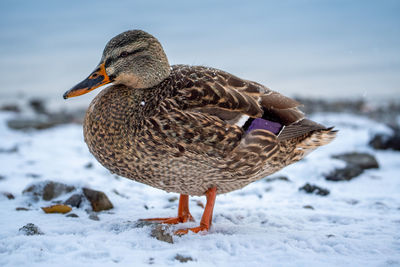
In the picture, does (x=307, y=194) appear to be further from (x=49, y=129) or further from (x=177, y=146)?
(x=49, y=129)

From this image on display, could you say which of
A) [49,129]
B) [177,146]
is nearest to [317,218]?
[177,146]

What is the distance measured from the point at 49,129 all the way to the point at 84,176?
14.9 ft

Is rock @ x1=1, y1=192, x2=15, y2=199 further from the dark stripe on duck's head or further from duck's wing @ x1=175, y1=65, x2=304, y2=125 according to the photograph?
the dark stripe on duck's head

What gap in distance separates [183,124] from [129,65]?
805 millimetres

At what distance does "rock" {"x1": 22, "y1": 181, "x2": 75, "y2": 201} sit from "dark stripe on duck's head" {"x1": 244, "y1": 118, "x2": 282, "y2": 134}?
6.75 feet

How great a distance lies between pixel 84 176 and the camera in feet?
17.0

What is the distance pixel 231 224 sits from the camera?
352 centimetres

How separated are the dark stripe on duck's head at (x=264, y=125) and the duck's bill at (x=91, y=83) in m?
1.27

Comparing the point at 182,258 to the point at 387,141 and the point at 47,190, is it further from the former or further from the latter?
the point at 387,141

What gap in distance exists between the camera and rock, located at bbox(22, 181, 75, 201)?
3926 millimetres

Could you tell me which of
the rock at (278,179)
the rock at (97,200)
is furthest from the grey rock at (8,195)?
the rock at (278,179)

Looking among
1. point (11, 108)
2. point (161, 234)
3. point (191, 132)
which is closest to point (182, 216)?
point (161, 234)

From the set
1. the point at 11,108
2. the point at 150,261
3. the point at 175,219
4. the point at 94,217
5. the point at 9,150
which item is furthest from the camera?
the point at 11,108

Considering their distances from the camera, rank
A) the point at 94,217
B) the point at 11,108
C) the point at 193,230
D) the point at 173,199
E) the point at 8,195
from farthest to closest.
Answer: the point at 11,108
the point at 173,199
the point at 8,195
the point at 94,217
the point at 193,230
